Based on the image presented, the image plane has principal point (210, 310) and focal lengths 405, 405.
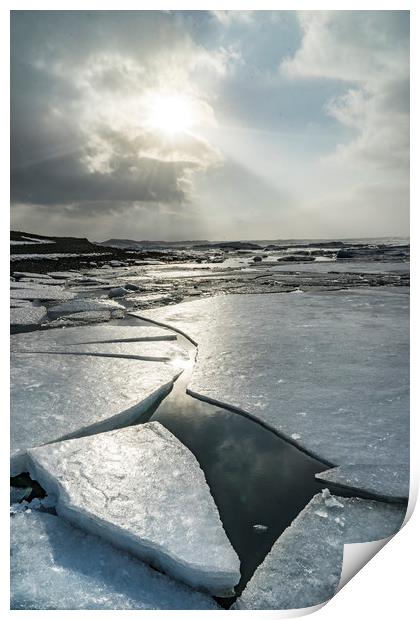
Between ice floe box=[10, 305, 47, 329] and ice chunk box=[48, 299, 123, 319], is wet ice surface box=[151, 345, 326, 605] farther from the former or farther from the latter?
ice chunk box=[48, 299, 123, 319]

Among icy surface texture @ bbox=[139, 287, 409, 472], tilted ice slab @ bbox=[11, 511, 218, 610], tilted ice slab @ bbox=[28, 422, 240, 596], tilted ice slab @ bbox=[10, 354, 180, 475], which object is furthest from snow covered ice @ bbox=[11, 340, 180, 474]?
tilted ice slab @ bbox=[11, 511, 218, 610]

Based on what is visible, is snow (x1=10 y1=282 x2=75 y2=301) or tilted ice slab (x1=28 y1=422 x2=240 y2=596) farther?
snow (x1=10 y1=282 x2=75 y2=301)

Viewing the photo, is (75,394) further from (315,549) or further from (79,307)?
(79,307)

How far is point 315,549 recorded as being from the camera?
4.66 feet

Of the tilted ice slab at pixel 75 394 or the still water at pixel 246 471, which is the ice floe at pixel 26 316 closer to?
the tilted ice slab at pixel 75 394

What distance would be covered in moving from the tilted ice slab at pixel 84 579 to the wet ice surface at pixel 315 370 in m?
0.96

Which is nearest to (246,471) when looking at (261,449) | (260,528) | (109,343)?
(261,449)

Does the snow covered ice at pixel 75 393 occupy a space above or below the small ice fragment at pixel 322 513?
above

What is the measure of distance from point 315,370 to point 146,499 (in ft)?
5.96

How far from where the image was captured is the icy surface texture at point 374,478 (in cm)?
170

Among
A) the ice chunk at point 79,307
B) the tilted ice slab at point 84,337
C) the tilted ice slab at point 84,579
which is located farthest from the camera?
the ice chunk at point 79,307

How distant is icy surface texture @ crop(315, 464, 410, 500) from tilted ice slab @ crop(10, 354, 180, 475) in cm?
116

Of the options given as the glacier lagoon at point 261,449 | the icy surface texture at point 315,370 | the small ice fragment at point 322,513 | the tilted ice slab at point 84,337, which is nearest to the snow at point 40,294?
the icy surface texture at point 315,370

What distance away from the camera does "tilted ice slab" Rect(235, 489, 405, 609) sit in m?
1.27
